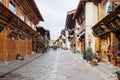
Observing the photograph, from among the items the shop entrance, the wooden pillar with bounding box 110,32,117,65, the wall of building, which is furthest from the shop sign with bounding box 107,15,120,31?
the wall of building

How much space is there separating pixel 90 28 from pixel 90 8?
2.18 meters

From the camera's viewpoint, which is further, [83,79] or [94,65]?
[94,65]

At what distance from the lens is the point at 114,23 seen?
18734 millimetres

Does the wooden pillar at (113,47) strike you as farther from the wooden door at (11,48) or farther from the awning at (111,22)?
the wooden door at (11,48)

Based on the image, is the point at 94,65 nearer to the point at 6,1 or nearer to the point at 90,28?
the point at 6,1

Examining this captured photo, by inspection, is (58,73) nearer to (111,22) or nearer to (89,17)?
(111,22)

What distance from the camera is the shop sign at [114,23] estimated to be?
17644 mm

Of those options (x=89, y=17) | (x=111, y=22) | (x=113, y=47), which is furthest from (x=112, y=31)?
(x=89, y=17)

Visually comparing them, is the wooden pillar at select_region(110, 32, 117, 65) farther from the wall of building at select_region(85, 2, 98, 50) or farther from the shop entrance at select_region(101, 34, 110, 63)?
the wall of building at select_region(85, 2, 98, 50)

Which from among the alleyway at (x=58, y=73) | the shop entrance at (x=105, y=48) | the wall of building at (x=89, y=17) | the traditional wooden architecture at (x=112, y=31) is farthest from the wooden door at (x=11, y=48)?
the wall of building at (x=89, y=17)

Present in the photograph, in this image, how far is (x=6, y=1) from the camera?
20500 millimetres

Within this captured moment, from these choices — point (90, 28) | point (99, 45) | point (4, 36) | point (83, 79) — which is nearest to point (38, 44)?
point (90, 28)

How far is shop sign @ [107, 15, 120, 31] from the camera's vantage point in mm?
17644

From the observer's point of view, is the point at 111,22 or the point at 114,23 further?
the point at 111,22
